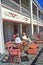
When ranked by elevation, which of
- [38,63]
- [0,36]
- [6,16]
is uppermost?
[6,16]

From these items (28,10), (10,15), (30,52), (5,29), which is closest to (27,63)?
(30,52)

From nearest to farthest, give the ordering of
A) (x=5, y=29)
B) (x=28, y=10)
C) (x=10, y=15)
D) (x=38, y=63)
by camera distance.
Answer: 1. (x=38, y=63)
2. (x=10, y=15)
3. (x=5, y=29)
4. (x=28, y=10)

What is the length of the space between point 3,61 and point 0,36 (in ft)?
12.6

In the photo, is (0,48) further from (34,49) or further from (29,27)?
(29,27)

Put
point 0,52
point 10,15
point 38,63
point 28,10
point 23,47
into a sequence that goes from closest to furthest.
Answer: point 38,63 < point 0,52 < point 23,47 < point 10,15 < point 28,10

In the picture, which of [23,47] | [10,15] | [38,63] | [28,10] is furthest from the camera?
[28,10]

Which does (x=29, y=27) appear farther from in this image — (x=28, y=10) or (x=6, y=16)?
(x=6, y=16)

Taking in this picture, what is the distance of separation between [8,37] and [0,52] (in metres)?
12.9

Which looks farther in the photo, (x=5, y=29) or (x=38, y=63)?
(x=5, y=29)

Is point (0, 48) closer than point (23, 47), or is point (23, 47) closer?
point (0, 48)

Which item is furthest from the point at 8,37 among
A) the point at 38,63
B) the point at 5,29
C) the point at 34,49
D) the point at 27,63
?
the point at 27,63

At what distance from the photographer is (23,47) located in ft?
67.3

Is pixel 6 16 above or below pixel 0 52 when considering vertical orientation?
above

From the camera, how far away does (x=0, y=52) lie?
712 inches
